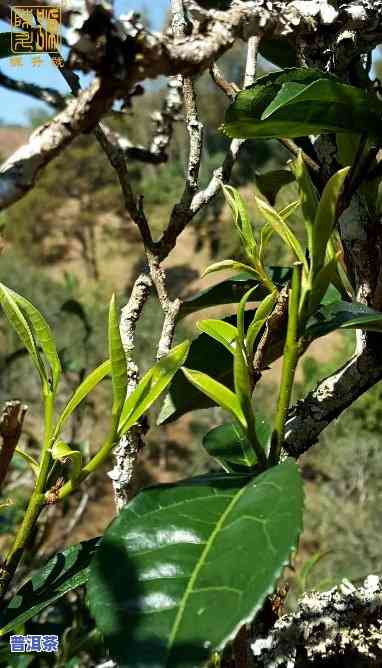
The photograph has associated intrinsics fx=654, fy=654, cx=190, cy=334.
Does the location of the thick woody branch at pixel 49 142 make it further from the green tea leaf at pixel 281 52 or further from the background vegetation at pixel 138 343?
the green tea leaf at pixel 281 52

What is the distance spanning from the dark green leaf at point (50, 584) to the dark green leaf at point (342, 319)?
266 mm

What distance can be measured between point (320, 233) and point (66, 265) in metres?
16.7

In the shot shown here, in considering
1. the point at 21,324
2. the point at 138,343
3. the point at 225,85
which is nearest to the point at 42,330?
the point at 21,324

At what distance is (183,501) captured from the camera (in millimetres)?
454

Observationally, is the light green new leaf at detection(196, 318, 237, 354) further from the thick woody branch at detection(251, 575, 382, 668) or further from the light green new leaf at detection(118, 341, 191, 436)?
the thick woody branch at detection(251, 575, 382, 668)

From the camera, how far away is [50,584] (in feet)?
1.87

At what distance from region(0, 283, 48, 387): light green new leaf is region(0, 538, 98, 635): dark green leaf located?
16 centimetres

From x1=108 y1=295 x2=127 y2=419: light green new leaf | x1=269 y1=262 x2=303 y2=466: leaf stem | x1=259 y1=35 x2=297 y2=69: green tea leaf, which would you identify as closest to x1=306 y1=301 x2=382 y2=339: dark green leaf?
x1=269 y1=262 x2=303 y2=466: leaf stem

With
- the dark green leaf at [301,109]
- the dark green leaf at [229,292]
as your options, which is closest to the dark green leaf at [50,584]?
the dark green leaf at [229,292]

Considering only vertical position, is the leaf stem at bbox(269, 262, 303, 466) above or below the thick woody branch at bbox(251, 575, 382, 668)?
above

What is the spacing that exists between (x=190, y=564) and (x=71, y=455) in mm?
127

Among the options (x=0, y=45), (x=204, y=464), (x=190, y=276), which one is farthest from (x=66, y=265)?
(x=0, y=45)

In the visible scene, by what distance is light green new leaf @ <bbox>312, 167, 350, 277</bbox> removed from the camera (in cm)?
44

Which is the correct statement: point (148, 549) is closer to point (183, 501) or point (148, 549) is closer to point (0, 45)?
point (183, 501)
